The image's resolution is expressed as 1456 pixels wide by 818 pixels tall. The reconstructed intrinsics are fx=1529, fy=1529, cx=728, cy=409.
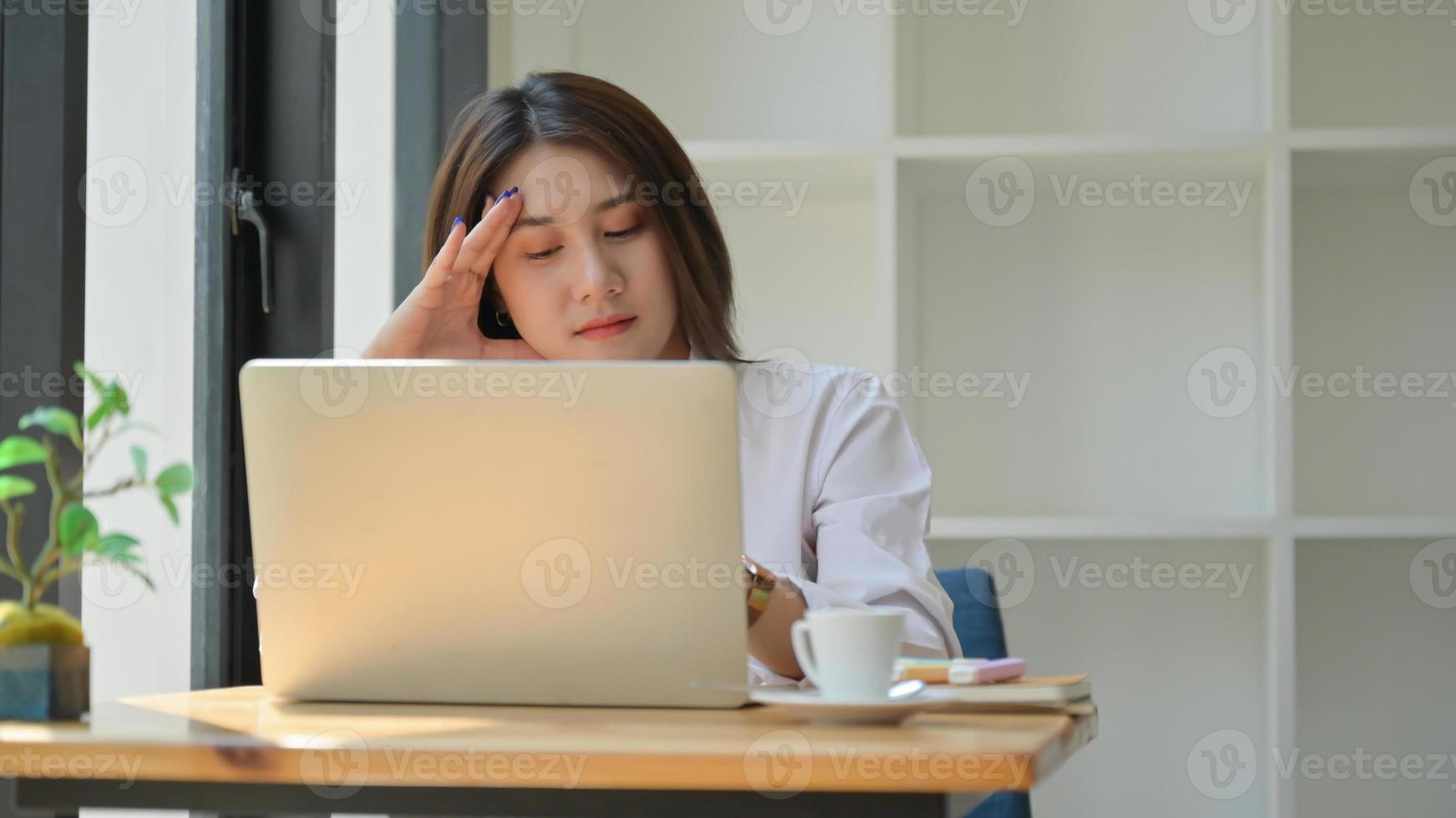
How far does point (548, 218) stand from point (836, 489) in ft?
1.54

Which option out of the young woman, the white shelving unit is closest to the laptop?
the young woman

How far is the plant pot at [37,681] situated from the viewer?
3.16 ft

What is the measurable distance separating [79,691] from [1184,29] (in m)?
2.29

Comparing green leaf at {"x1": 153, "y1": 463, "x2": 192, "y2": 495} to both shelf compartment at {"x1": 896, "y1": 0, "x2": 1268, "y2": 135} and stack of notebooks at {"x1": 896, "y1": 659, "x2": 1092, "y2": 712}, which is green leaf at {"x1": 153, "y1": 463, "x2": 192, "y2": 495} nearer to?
stack of notebooks at {"x1": 896, "y1": 659, "x2": 1092, "y2": 712}

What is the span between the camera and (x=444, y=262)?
180cm

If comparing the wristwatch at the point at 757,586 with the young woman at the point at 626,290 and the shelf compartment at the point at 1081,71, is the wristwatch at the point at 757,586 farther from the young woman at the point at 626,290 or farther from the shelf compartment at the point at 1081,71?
the shelf compartment at the point at 1081,71

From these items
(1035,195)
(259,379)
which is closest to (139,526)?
(259,379)

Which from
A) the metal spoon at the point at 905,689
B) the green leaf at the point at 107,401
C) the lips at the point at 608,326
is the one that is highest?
the lips at the point at 608,326

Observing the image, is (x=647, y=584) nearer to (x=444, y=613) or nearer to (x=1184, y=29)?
(x=444, y=613)

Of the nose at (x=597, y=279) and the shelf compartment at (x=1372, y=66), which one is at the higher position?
the shelf compartment at (x=1372, y=66)

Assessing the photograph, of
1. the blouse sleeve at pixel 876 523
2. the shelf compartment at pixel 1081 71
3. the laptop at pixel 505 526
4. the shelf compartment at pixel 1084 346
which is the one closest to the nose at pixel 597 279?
the blouse sleeve at pixel 876 523

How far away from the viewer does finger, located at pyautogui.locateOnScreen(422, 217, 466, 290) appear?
5.88 ft

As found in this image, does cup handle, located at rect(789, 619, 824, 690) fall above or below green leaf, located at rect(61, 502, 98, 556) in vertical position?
below

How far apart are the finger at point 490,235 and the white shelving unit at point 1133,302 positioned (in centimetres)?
75
